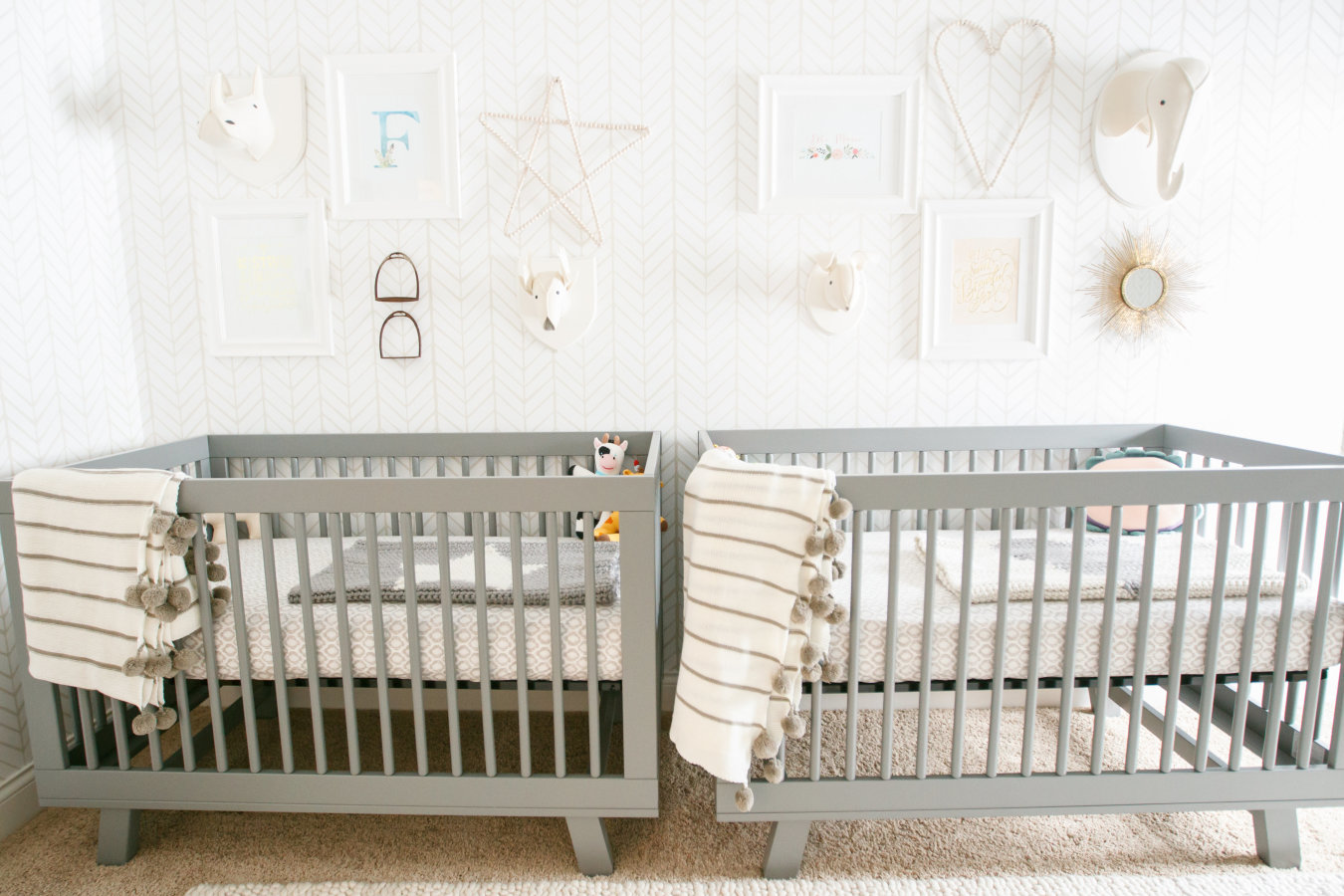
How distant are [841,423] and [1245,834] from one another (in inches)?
51.9

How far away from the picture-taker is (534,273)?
209 cm

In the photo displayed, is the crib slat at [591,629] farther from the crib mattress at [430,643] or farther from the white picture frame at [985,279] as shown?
the white picture frame at [985,279]

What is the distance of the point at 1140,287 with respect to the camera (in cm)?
214

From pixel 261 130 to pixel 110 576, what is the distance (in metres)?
1.30

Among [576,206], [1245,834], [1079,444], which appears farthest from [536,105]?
[1245,834]

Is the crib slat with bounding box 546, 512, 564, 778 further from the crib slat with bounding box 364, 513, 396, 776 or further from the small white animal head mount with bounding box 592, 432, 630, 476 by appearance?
the small white animal head mount with bounding box 592, 432, 630, 476

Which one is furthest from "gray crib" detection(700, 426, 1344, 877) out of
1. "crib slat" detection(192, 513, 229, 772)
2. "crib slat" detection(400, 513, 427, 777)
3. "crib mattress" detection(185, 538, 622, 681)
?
"crib slat" detection(192, 513, 229, 772)

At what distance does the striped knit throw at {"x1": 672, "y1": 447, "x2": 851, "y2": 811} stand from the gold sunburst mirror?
4.68 ft

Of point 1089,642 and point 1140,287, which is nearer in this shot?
point 1089,642

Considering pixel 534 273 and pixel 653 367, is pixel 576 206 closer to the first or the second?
pixel 534 273

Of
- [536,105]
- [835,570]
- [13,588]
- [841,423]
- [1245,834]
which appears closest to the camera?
[835,570]

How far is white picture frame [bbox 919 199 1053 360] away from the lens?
2119mm

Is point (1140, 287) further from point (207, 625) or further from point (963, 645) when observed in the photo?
point (207, 625)

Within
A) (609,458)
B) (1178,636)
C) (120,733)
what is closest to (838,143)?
(609,458)
